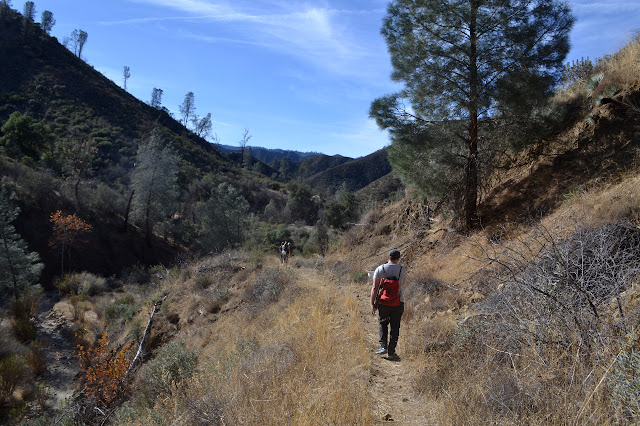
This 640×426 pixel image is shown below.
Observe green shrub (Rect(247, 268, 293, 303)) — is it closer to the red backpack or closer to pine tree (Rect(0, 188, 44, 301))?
the red backpack

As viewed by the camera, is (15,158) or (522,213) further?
(15,158)

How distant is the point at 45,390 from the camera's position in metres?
14.6

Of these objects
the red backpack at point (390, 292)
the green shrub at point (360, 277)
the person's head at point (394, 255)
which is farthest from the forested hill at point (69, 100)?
the red backpack at point (390, 292)

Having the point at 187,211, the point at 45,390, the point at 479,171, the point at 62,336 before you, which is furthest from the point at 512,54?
the point at 187,211

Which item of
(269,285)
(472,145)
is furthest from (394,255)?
(269,285)

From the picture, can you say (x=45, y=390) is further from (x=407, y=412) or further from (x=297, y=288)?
(x=407, y=412)

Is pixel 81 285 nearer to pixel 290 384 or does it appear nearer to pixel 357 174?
pixel 290 384

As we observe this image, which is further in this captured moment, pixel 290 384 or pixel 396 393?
pixel 396 393

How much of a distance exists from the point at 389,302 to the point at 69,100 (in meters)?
67.1

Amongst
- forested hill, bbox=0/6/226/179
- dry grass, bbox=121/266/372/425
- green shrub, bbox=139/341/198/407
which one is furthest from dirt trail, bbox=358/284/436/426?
forested hill, bbox=0/6/226/179

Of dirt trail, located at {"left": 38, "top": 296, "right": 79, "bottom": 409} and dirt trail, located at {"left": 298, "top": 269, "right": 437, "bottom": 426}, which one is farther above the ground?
dirt trail, located at {"left": 298, "top": 269, "right": 437, "bottom": 426}

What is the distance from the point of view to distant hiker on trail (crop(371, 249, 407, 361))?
18.0 ft

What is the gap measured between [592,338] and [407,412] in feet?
6.22

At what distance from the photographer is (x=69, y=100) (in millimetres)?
56625
